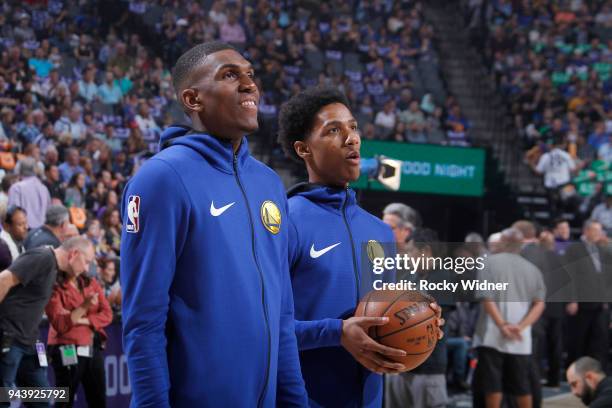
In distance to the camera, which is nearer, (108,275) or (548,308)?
(108,275)

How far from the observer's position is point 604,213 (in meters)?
16.2

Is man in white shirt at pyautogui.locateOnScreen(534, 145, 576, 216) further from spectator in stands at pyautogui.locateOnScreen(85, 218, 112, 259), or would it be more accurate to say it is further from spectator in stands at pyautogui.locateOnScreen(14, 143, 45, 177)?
spectator in stands at pyautogui.locateOnScreen(14, 143, 45, 177)

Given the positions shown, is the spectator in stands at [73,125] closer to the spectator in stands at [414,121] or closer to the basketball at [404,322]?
the spectator in stands at [414,121]

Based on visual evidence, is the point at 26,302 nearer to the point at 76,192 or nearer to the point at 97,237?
the point at 97,237

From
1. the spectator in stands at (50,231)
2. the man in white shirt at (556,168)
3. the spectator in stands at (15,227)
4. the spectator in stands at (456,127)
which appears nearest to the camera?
the spectator in stands at (50,231)

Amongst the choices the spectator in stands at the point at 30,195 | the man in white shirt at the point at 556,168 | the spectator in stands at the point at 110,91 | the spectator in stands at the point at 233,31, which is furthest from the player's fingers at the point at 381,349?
the spectator in stands at the point at 233,31

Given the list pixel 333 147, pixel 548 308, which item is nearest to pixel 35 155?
pixel 548 308

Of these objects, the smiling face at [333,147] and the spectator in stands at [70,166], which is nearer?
the smiling face at [333,147]

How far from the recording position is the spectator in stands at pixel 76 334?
23.2 feet

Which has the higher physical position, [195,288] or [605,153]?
[605,153]

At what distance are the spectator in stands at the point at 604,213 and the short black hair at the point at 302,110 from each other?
41.7ft

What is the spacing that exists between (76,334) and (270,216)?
15.3ft

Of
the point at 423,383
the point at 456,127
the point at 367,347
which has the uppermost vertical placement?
the point at 456,127

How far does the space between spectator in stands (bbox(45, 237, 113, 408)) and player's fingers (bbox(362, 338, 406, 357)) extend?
4010 mm
